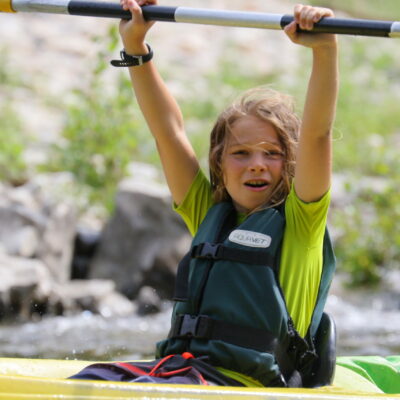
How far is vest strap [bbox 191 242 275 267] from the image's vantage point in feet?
6.86

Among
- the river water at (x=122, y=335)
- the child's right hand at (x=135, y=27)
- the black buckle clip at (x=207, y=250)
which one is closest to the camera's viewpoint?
the black buckle clip at (x=207, y=250)

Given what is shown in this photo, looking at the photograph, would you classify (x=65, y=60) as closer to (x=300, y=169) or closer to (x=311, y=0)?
(x=311, y=0)

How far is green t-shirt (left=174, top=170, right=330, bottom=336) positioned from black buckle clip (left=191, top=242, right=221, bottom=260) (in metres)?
0.15

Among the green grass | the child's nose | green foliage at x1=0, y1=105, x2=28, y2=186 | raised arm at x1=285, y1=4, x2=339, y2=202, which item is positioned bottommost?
the child's nose

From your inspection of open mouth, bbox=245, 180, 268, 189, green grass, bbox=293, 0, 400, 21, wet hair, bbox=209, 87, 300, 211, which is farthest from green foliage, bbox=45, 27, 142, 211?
green grass, bbox=293, 0, 400, 21

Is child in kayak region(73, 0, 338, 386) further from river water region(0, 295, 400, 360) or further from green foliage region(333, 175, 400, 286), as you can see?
green foliage region(333, 175, 400, 286)

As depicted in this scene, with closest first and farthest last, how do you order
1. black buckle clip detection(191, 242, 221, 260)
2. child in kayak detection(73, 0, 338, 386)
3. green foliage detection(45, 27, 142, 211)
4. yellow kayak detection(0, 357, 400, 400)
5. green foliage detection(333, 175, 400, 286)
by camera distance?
yellow kayak detection(0, 357, 400, 400) < child in kayak detection(73, 0, 338, 386) < black buckle clip detection(191, 242, 221, 260) < green foliage detection(333, 175, 400, 286) < green foliage detection(45, 27, 142, 211)

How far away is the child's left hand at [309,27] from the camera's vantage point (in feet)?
6.60

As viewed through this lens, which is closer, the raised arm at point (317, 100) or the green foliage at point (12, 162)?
the raised arm at point (317, 100)

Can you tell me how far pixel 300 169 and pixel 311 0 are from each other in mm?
12632

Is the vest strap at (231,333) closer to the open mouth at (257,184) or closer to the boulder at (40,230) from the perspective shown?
the open mouth at (257,184)

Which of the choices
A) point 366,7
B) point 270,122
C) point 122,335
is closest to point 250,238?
point 270,122

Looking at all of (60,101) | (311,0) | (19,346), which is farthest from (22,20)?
(19,346)

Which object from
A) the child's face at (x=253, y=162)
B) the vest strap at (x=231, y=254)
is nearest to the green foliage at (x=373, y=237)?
the child's face at (x=253, y=162)
